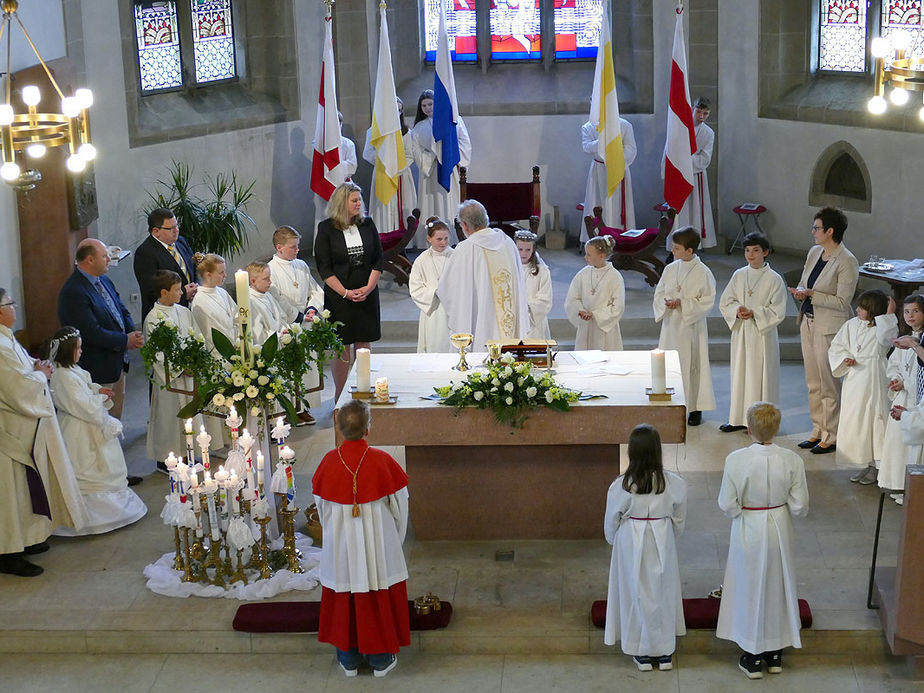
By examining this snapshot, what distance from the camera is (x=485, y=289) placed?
29.2 feet

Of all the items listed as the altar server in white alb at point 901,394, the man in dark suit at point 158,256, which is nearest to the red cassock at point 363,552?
the altar server in white alb at point 901,394

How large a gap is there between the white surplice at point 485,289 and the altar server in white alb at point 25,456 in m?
2.77

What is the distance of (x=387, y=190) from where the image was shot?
519 inches

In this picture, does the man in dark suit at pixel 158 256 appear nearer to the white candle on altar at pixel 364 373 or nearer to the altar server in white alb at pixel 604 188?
the white candle on altar at pixel 364 373

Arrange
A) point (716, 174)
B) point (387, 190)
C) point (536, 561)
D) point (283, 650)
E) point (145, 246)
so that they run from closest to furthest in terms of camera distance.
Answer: point (283, 650) → point (536, 561) → point (145, 246) → point (387, 190) → point (716, 174)

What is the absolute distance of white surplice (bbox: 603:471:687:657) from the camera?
6.25 m

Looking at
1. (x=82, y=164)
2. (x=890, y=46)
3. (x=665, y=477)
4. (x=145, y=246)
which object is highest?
(x=890, y=46)

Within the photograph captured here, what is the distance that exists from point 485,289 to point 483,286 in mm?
25

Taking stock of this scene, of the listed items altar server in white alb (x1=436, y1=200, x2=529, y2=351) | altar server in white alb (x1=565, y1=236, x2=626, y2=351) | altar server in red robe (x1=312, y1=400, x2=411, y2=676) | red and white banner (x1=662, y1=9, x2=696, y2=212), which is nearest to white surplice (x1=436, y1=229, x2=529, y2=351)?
altar server in white alb (x1=436, y1=200, x2=529, y2=351)

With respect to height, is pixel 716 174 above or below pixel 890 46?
below

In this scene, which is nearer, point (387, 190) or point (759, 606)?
point (759, 606)

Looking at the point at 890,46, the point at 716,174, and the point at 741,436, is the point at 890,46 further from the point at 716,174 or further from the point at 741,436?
the point at 716,174

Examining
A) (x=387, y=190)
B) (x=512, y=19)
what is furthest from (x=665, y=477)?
(x=512, y=19)

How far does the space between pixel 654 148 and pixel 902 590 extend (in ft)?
30.8
